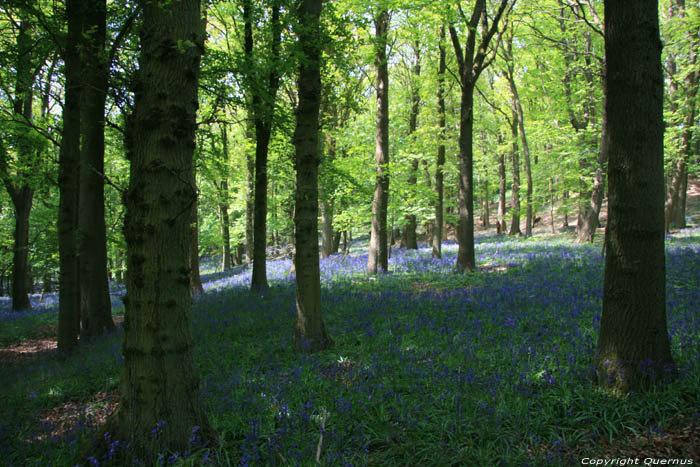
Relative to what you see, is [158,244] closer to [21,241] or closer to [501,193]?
[21,241]

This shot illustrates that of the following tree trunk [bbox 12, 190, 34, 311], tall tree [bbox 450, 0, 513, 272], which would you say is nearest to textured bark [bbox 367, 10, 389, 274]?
tall tree [bbox 450, 0, 513, 272]

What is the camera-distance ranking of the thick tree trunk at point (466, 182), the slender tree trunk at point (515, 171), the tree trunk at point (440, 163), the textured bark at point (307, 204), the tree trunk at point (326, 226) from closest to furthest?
the textured bark at point (307, 204) < the thick tree trunk at point (466, 182) < the tree trunk at point (440, 163) < the tree trunk at point (326, 226) < the slender tree trunk at point (515, 171)

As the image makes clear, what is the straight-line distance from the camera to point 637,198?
3.63 metres

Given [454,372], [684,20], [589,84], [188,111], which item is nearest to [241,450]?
[454,372]

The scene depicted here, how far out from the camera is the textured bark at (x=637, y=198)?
11.8ft

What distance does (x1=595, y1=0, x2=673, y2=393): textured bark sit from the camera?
360 centimetres

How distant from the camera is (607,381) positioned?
12.1ft

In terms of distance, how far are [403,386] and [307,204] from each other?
3073mm

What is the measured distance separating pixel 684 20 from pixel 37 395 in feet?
69.8

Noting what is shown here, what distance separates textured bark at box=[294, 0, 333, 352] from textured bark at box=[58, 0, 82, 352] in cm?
475

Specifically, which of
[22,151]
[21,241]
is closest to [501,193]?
[22,151]

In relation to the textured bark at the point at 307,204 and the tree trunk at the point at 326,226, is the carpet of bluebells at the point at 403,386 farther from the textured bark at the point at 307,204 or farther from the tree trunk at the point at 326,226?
the tree trunk at the point at 326,226

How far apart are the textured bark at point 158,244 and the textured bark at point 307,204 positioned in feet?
9.30

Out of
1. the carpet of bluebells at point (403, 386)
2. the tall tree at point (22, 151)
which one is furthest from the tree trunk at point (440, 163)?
the tall tree at point (22, 151)
